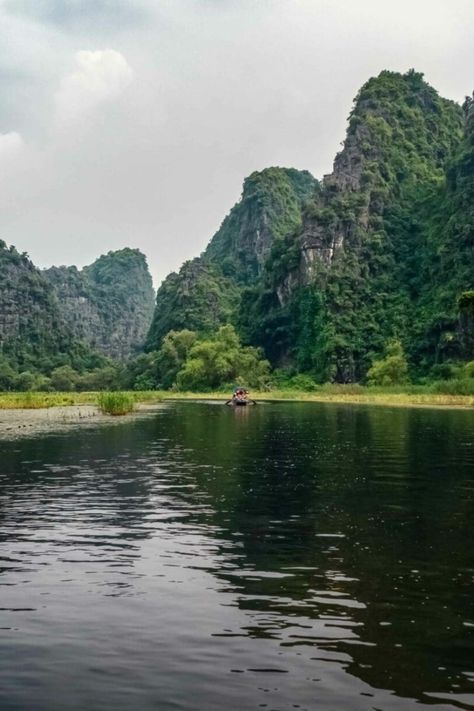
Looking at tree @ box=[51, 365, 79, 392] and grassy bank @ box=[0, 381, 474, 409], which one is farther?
tree @ box=[51, 365, 79, 392]

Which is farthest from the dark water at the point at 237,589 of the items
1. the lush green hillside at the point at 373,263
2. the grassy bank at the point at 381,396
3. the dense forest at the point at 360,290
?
the lush green hillside at the point at 373,263

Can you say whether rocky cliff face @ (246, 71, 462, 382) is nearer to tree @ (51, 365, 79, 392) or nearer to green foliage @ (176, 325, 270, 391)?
green foliage @ (176, 325, 270, 391)

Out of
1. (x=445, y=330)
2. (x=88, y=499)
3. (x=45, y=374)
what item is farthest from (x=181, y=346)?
(x=88, y=499)

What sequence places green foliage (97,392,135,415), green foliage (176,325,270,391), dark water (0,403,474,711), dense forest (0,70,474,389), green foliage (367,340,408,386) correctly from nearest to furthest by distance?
1. dark water (0,403,474,711)
2. green foliage (97,392,135,415)
3. green foliage (367,340,408,386)
4. dense forest (0,70,474,389)
5. green foliage (176,325,270,391)

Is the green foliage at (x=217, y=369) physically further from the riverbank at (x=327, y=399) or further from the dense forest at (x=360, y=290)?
the riverbank at (x=327, y=399)

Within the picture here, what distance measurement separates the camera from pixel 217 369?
147 m

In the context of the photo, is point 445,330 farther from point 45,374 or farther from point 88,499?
point 88,499

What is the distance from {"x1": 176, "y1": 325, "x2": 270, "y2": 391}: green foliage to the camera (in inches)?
5832

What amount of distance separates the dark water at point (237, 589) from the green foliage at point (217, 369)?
119607mm

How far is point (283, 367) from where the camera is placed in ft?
558

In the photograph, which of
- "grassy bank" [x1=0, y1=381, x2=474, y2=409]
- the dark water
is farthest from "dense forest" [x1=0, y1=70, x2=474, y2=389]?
the dark water

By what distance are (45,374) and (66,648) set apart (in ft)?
592

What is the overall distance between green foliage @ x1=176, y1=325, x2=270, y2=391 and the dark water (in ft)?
392

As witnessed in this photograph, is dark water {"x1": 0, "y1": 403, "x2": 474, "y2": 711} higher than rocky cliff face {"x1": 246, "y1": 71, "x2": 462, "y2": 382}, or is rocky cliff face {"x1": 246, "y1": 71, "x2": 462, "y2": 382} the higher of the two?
rocky cliff face {"x1": 246, "y1": 71, "x2": 462, "y2": 382}
